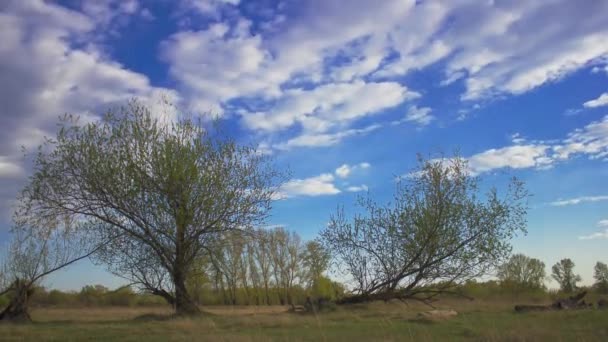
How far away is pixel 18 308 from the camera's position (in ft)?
83.1

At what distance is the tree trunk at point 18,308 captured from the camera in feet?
81.6

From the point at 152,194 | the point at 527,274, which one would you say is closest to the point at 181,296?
the point at 152,194

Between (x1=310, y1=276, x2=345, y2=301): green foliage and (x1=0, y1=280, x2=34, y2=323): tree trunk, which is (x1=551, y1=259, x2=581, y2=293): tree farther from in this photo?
(x1=0, y1=280, x2=34, y2=323): tree trunk

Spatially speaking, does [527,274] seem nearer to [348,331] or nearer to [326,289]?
[326,289]

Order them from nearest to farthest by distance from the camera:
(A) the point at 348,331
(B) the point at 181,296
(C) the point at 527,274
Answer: (A) the point at 348,331 → (B) the point at 181,296 → (C) the point at 527,274

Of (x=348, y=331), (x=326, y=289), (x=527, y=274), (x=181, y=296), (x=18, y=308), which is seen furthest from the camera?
(x=527, y=274)

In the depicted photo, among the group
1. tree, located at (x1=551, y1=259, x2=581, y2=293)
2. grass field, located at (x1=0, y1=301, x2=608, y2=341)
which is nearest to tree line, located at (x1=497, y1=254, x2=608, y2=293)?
tree, located at (x1=551, y1=259, x2=581, y2=293)

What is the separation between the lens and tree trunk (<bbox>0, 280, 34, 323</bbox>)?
24.9 m

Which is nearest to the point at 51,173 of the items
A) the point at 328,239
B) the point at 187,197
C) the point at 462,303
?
the point at 187,197

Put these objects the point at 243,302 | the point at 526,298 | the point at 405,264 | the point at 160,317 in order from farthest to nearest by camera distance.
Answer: the point at 243,302 → the point at 526,298 → the point at 405,264 → the point at 160,317

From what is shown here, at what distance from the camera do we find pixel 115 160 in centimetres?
2456

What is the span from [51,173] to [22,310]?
290 inches

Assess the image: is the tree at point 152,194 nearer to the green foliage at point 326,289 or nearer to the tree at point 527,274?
the green foliage at point 326,289

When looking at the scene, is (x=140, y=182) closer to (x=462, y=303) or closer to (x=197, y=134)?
(x=197, y=134)
